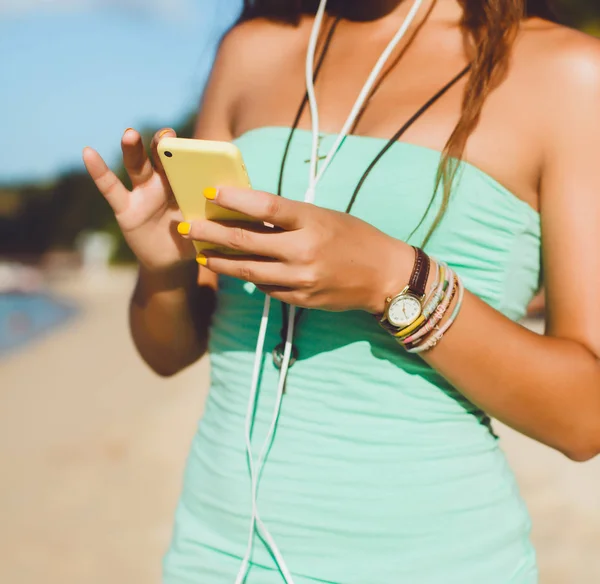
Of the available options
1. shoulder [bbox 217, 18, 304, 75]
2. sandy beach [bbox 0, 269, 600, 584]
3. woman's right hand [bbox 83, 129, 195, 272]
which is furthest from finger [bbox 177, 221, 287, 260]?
sandy beach [bbox 0, 269, 600, 584]

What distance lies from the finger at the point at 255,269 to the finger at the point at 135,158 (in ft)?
0.79

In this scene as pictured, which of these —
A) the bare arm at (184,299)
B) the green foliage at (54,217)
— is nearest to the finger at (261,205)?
the bare arm at (184,299)

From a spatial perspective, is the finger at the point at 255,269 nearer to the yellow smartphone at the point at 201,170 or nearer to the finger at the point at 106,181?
the yellow smartphone at the point at 201,170

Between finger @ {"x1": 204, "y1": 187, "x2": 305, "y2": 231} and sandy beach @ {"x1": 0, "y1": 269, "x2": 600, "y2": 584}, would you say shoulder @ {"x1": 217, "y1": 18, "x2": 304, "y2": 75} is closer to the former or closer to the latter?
finger @ {"x1": 204, "y1": 187, "x2": 305, "y2": 231}

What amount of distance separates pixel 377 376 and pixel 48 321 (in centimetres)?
2260

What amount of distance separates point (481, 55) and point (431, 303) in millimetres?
515

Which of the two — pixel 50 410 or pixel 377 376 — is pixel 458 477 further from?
pixel 50 410

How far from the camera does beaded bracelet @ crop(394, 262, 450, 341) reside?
1.11 meters

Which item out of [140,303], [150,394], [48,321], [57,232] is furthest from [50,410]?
[57,232]

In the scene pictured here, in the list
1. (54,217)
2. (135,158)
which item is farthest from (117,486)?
(54,217)

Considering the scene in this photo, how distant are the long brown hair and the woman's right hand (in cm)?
45

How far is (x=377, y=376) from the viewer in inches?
48.5

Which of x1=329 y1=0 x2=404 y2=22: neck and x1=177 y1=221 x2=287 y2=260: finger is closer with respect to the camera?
x1=177 y1=221 x2=287 y2=260: finger

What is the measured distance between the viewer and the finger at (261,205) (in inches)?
37.3
